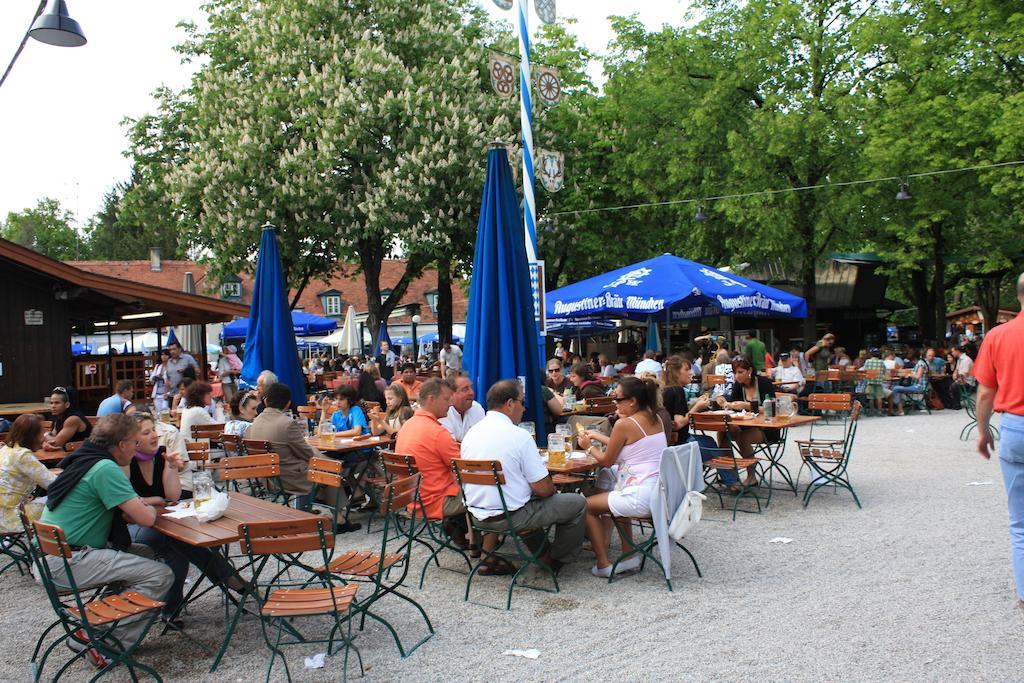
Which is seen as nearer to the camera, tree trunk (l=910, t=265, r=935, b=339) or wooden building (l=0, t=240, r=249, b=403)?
wooden building (l=0, t=240, r=249, b=403)

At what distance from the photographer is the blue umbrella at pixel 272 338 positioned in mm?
10633

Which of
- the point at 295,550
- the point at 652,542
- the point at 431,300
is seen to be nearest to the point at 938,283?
the point at 652,542

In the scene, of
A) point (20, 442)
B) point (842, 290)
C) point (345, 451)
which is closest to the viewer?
point (20, 442)

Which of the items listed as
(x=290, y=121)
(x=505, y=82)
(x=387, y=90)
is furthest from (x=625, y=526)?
(x=290, y=121)

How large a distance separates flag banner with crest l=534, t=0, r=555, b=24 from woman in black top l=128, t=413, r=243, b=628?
9.19 meters

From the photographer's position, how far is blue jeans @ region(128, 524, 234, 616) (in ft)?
17.3

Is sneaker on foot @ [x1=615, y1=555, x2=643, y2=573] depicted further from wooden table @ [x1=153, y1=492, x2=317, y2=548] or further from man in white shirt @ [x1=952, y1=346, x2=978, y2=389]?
man in white shirt @ [x1=952, y1=346, x2=978, y2=389]

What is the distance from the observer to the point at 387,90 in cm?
2209

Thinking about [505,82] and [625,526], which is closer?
[625,526]

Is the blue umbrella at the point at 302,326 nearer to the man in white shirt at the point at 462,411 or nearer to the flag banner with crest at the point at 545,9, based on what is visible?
the flag banner with crest at the point at 545,9

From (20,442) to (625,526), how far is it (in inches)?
180

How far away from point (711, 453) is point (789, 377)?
21.9 feet

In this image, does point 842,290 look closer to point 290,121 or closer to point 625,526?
point 290,121

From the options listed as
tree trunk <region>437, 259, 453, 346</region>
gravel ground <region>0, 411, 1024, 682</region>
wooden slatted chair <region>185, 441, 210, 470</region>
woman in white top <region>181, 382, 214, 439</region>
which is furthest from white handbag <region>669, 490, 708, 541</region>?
tree trunk <region>437, 259, 453, 346</region>
